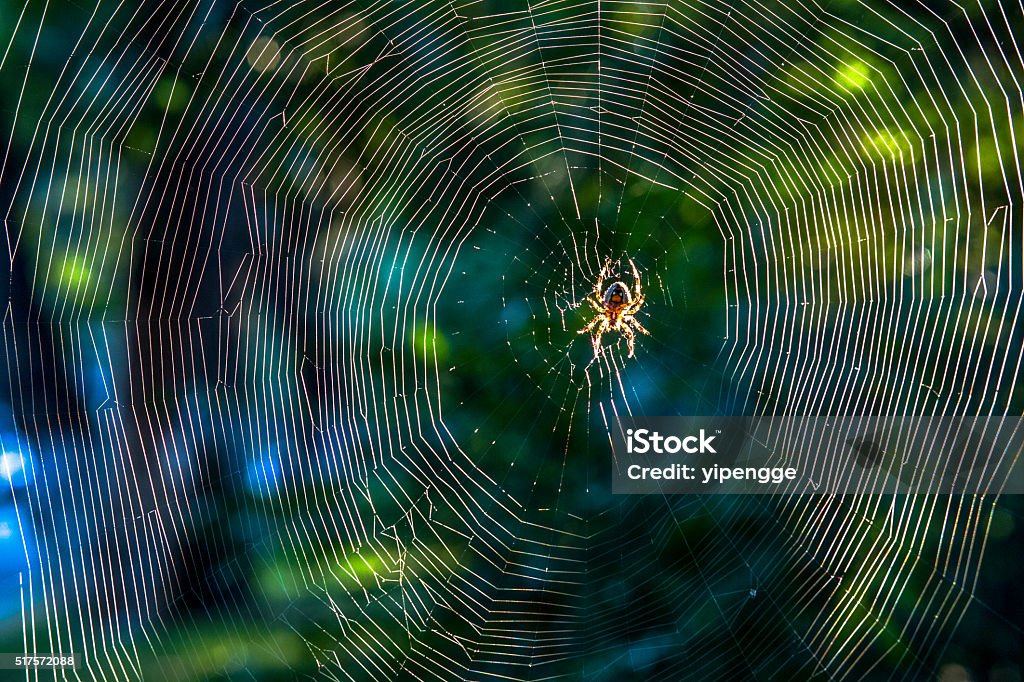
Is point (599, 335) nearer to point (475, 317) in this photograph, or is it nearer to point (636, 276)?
point (636, 276)

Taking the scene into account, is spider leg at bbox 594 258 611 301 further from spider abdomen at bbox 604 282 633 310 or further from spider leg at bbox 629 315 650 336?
spider leg at bbox 629 315 650 336

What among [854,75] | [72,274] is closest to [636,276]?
[854,75]

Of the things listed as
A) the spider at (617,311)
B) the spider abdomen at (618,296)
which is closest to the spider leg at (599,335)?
the spider at (617,311)

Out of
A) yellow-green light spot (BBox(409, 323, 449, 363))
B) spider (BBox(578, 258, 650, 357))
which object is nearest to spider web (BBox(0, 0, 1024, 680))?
yellow-green light spot (BBox(409, 323, 449, 363))

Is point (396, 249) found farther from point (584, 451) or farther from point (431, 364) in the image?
point (584, 451)

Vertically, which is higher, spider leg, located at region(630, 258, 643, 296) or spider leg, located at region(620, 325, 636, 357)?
spider leg, located at region(630, 258, 643, 296)
